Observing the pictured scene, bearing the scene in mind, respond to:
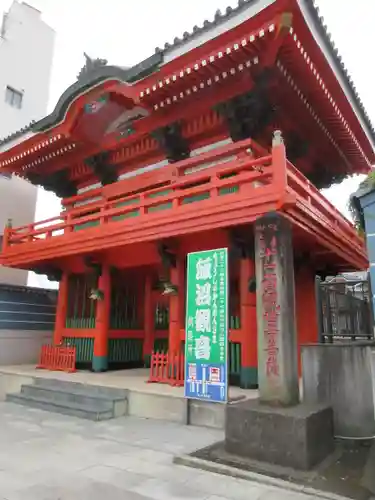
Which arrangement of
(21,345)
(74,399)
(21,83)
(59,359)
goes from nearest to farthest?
(74,399) → (59,359) → (21,345) → (21,83)

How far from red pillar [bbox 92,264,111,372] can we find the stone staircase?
1657 mm

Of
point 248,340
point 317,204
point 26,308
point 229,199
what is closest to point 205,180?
point 229,199

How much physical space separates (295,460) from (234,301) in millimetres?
4702

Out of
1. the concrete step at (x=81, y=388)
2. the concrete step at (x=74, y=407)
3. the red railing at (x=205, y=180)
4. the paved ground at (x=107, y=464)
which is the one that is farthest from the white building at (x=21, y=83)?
the paved ground at (x=107, y=464)

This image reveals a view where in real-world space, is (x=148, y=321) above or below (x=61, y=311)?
below

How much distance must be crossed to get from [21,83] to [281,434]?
17960 millimetres

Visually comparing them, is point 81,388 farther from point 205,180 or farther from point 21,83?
point 21,83

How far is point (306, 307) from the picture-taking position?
1025cm

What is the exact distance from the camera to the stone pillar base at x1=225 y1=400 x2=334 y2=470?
4574 millimetres

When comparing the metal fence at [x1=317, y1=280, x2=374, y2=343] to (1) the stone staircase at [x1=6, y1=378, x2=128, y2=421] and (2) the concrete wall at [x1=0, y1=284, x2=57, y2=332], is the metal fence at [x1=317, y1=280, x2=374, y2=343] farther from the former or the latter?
(2) the concrete wall at [x1=0, y1=284, x2=57, y2=332]

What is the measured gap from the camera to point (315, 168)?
36.3ft

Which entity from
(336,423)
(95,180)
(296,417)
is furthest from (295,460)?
(95,180)

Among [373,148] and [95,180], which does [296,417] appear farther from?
[95,180]

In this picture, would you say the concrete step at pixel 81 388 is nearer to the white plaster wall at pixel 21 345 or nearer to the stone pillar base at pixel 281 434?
the stone pillar base at pixel 281 434
